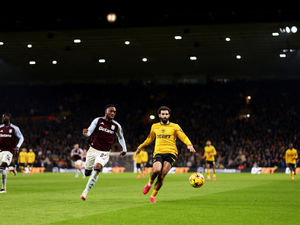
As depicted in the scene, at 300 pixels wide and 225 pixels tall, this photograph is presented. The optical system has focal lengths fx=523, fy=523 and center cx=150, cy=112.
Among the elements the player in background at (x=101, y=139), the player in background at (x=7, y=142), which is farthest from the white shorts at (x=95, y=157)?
the player in background at (x=7, y=142)

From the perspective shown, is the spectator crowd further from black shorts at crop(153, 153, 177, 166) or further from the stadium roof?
black shorts at crop(153, 153, 177, 166)

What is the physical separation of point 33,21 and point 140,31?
8.50m

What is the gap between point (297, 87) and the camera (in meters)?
54.4

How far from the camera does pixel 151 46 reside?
42281 mm

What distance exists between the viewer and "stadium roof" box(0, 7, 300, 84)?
99.0ft

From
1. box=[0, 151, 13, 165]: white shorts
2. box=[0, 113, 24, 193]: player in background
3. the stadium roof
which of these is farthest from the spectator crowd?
box=[0, 151, 13, 165]: white shorts

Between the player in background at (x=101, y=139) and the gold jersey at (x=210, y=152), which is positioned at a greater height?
the gold jersey at (x=210, y=152)

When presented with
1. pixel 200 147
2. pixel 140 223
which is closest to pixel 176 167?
pixel 200 147

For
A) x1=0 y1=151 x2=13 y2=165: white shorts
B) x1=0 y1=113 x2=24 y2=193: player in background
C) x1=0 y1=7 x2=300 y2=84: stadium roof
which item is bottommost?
x1=0 y1=151 x2=13 y2=165: white shorts

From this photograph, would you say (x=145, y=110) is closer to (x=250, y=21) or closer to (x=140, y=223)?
(x=250, y=21)

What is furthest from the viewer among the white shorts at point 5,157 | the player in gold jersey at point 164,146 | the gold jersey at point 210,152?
the gold jersey at point 210,152

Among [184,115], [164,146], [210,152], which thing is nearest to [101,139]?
[164,146]

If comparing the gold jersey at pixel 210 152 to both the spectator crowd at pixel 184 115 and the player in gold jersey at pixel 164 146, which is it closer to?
the spectator crowd at pixel 184 115

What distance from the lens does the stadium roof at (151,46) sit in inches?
1188
